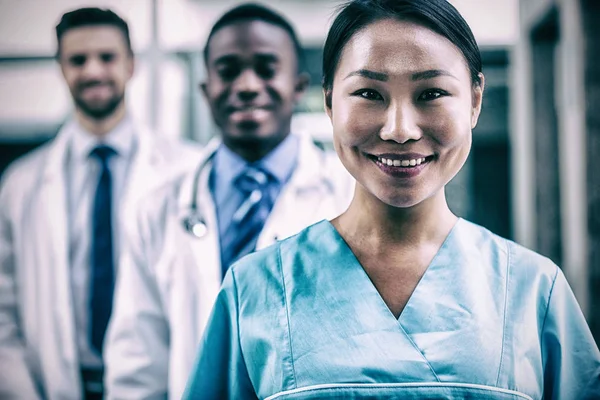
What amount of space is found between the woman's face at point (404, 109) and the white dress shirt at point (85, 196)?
855 mm

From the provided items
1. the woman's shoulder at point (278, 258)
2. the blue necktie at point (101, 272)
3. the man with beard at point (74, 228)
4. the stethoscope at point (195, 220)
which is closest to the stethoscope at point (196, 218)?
the stethoscope at point (195, 220)

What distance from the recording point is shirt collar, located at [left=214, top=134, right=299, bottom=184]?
1.30 metres

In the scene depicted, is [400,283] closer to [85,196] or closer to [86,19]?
[85,196]

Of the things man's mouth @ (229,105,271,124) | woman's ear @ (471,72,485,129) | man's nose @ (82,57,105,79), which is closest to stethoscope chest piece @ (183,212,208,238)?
man's mouth @ (229,105,271,124)

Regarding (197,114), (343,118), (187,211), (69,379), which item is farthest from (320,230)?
(69,379)

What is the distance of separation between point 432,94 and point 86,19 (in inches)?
40.0

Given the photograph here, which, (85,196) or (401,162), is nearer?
(401,162)

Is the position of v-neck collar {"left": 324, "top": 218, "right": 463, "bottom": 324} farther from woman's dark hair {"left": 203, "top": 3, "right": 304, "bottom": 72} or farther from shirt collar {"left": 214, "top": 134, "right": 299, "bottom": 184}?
woman's dark hair {"left": 203, "top": 3, "right": 304, "bottom": 72}

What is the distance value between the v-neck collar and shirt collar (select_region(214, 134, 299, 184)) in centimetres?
45

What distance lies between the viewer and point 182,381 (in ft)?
4.06

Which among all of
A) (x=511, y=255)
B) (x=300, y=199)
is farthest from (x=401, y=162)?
(x=300, y=199)

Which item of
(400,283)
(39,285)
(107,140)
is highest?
(107,140)

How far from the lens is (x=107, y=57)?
4.68 ft

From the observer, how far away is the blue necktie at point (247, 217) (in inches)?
49.4
